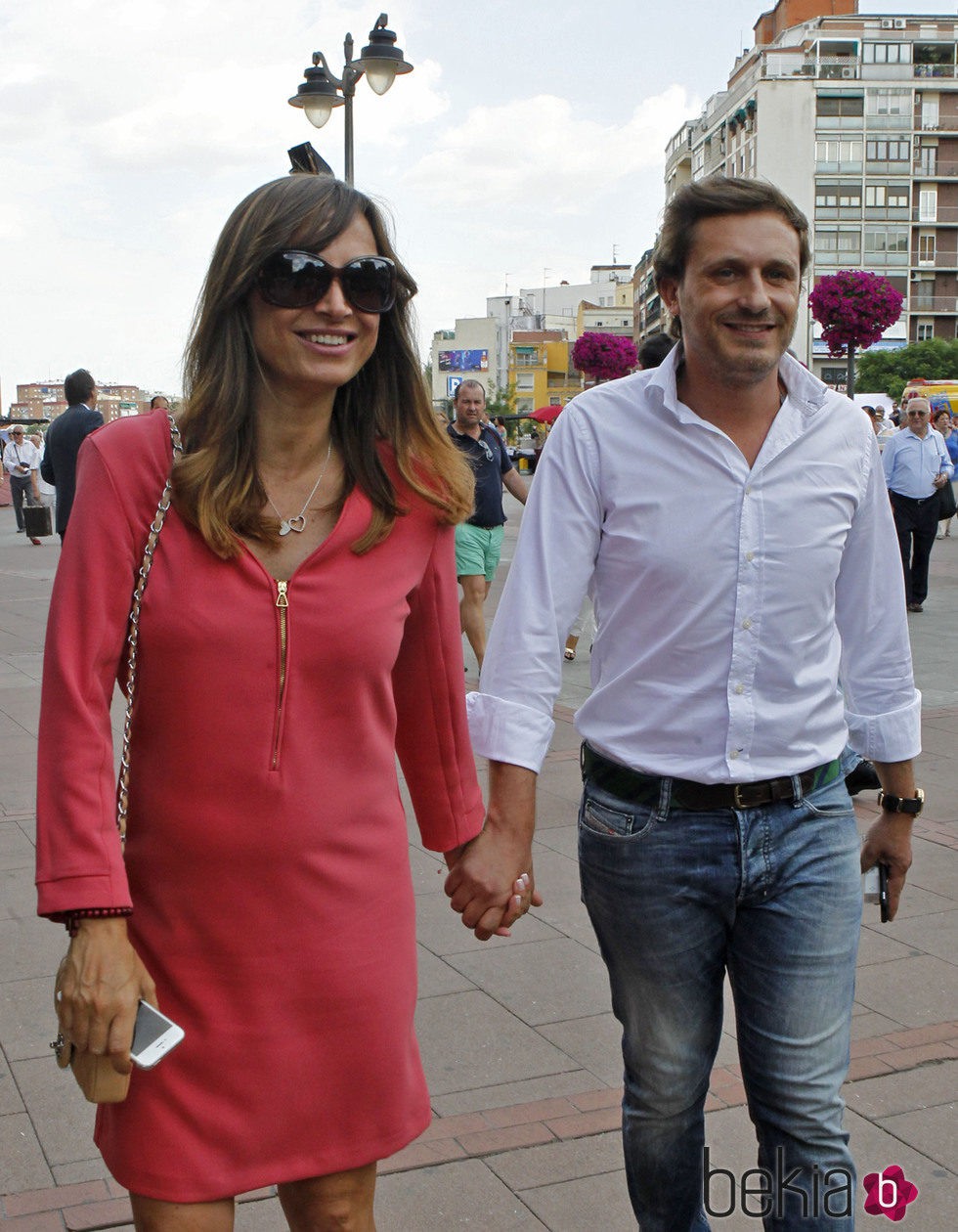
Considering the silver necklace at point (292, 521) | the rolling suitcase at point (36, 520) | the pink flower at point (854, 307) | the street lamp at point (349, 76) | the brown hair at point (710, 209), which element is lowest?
the rolling suitcase at point (36, 520)

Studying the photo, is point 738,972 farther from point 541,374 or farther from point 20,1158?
point 541,374

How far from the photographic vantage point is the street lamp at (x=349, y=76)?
13.0m

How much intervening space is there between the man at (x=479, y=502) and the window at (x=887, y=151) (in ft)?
289

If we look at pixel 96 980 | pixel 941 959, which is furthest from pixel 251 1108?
pixel 941 959

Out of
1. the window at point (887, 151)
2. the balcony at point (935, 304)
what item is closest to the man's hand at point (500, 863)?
the balcony at point (935, 304)

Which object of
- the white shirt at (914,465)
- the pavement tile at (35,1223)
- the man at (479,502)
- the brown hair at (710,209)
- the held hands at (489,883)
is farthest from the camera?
the white shirt at (914,465)

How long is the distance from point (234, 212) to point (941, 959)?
336 centimetres

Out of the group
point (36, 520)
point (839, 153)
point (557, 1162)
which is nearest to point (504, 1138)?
point (557, 1162)

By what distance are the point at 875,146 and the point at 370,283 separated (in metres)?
96.2

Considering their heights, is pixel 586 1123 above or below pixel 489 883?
below

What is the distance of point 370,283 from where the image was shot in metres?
2.30

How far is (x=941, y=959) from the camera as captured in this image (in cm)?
459

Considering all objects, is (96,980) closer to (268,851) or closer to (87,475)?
(268,851)

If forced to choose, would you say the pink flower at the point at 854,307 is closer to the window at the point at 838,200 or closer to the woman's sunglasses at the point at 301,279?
the woman's sunglasses at the point at 301,279
